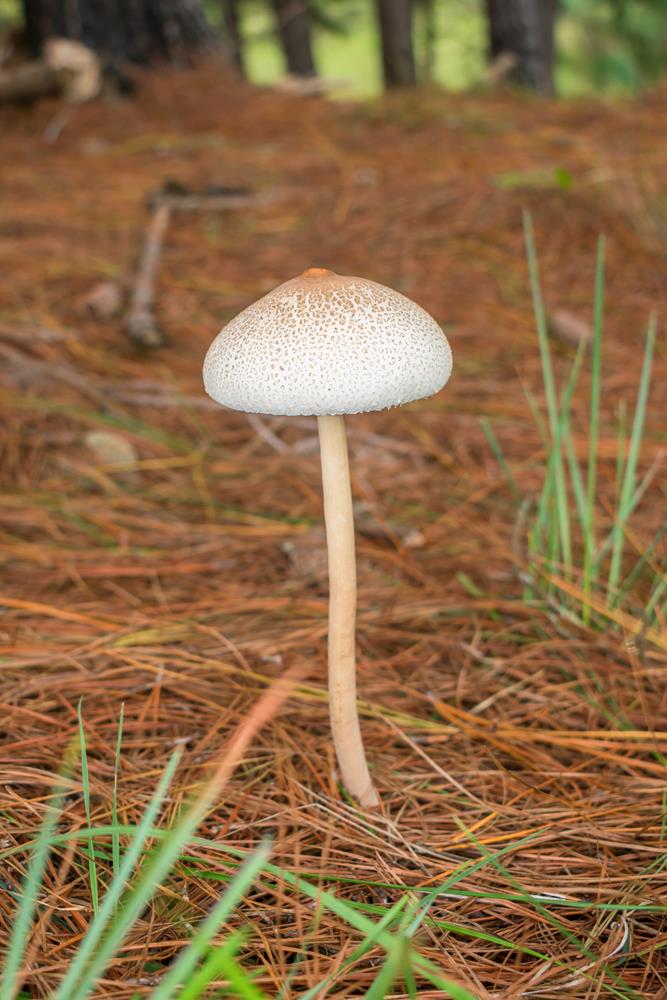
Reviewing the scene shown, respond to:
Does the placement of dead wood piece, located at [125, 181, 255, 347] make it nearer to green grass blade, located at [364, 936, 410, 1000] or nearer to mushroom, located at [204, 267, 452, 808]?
mushroom, located at [204, 267, 452, 808]

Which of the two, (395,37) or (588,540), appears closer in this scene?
(588,540)

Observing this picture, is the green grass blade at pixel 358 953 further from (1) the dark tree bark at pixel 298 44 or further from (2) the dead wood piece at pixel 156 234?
(1) the dark tree bark at pixel 298 44

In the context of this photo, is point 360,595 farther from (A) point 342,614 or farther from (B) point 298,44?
(B) point 298,44

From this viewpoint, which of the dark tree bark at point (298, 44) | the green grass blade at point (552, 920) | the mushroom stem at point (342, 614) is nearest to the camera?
the green grass blade at point (552, 920)

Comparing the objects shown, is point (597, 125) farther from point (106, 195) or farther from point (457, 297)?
point (106, 195)

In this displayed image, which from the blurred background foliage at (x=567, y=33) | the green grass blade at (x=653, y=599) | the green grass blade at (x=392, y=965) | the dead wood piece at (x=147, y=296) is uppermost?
the green grass blade at (x=392, y=965)

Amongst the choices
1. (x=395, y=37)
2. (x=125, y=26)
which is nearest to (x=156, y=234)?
(x=125, y=26)

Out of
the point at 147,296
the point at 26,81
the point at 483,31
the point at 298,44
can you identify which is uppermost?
the point at 26,81

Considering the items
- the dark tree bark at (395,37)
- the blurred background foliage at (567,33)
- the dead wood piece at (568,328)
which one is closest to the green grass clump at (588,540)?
the dead wood piece at (568,328)
